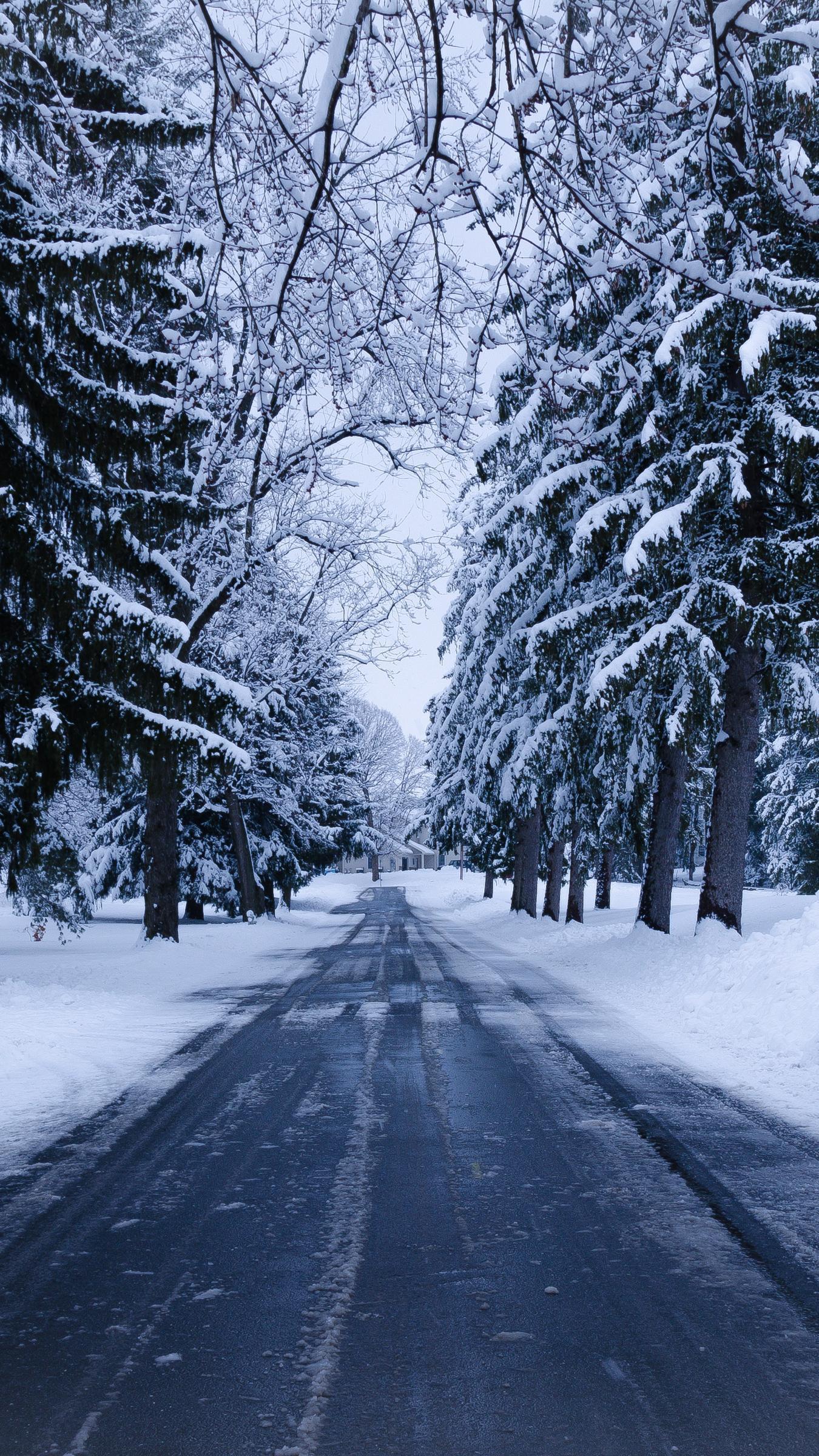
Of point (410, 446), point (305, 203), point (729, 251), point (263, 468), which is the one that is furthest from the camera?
point (263, 468)

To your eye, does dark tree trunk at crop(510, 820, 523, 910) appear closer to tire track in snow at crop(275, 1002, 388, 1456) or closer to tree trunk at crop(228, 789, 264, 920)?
tree trunk at crop(228, 789, 264, 920)

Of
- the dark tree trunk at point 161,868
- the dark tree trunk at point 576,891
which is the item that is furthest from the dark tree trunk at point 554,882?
the dark tree trunk at point 161,868

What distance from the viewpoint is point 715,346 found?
13.5 metres

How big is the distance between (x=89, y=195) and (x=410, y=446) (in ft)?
16.4

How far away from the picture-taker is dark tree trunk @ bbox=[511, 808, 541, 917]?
3362cm

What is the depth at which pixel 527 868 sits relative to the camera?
3419cm

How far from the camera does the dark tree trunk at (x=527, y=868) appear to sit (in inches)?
1324

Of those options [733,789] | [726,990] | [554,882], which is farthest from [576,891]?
[726,990]

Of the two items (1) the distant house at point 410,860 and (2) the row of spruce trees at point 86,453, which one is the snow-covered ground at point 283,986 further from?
(1) the distant house at point 410,860

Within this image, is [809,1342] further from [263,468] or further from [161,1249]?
[263,468]

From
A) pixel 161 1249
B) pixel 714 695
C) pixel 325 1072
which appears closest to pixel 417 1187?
pixel 161 1249

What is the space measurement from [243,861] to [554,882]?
897cm

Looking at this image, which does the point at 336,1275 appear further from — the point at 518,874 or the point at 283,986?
the point at 518,874

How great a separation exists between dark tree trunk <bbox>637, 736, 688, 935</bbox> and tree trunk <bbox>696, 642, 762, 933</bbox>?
2.83m
